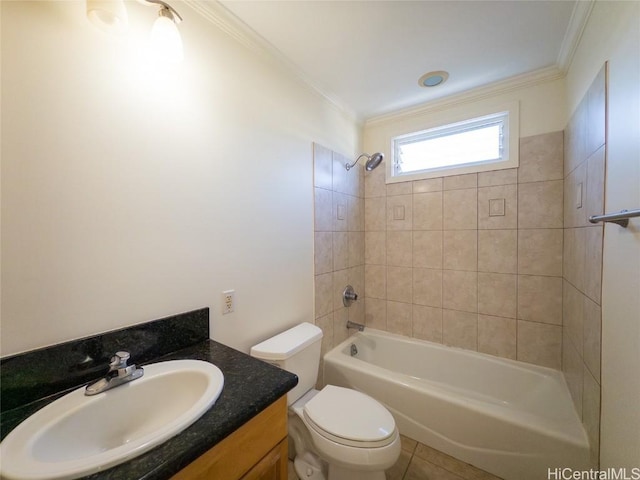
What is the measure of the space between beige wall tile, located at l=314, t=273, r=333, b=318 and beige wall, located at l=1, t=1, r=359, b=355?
0.34 meters

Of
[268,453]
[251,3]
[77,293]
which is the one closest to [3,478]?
[77,293]

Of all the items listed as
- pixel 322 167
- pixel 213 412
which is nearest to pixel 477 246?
pixel 322 167

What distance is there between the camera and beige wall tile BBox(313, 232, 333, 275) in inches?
72.7

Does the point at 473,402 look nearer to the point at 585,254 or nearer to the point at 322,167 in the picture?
the point at 585,254

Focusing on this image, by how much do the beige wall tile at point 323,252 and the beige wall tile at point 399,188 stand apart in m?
0.77

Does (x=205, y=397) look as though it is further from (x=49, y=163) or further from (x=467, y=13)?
(x=467, y=13)

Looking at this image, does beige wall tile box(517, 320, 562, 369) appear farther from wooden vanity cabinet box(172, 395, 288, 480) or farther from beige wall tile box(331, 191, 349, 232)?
wooden vanity cabinet box(172, 395, 288, 480)

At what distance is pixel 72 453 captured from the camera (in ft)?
2.19

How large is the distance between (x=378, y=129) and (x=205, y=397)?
2.44 meters

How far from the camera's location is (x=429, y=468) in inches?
57.3

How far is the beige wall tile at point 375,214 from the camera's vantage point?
93.7 inches

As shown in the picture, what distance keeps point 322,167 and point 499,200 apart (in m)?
1.36

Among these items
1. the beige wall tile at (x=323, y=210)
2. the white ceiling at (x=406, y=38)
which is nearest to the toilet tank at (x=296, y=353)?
the beige wall tile at (x=323, y=210)

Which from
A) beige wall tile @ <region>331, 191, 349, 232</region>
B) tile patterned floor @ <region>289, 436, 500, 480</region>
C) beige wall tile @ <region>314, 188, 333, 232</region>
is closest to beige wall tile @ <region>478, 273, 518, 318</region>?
tile patterned floor @ <region>289, 436, 500, 480</region>
